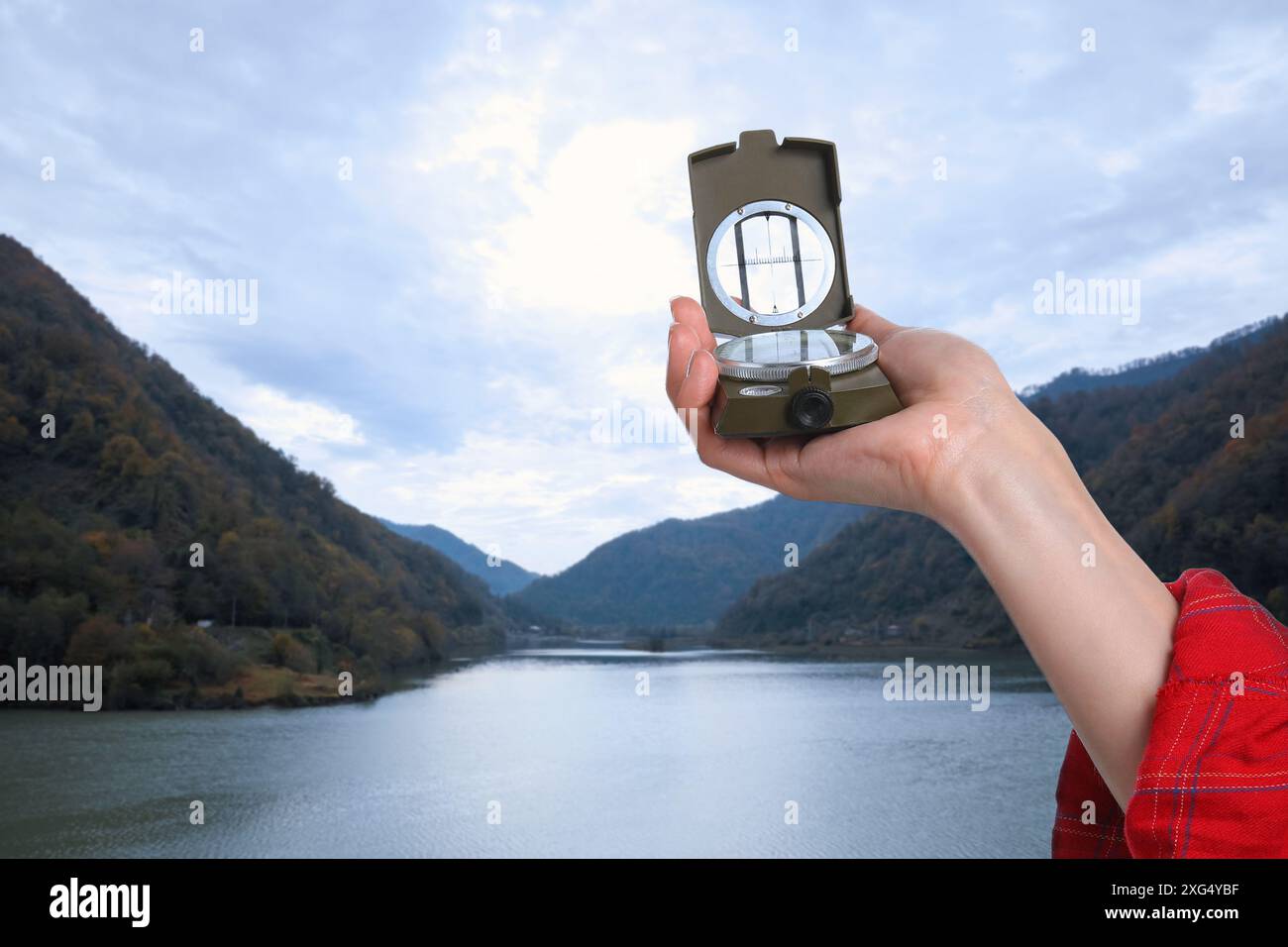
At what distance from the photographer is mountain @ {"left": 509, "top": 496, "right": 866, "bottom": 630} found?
3356 inches

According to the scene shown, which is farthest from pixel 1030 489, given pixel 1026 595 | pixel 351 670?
pixel 351 670

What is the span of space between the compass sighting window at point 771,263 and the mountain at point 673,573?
81.1m

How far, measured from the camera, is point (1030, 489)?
3.23 feet

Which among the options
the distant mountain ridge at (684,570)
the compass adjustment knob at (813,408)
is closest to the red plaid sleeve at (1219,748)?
the compass adjustment knob at (813,408)

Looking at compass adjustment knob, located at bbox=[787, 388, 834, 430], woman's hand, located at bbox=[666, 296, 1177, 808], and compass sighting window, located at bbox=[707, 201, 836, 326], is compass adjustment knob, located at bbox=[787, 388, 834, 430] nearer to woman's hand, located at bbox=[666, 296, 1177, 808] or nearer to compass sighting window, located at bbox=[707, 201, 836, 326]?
woman's hand, located at bbox=[666, 296, 1177, 808]

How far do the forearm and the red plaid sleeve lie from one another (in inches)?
1.5

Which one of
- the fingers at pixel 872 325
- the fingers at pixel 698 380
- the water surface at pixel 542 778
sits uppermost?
the fingers at pixel 872 325

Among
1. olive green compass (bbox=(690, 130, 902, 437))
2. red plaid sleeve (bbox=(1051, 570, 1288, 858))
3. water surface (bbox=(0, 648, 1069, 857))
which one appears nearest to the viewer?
red plaid sleeve (bbox=(1051, 570, 1288, 858))

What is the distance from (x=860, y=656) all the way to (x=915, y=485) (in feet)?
223

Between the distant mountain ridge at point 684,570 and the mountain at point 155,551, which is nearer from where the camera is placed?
the mountain at point 155,551

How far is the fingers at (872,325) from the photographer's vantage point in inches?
59.6

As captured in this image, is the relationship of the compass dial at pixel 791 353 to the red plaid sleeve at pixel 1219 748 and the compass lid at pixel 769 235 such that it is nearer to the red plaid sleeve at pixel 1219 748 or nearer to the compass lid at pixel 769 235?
the compass lid at pixel 769 235

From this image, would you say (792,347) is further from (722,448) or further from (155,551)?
(155,551)
